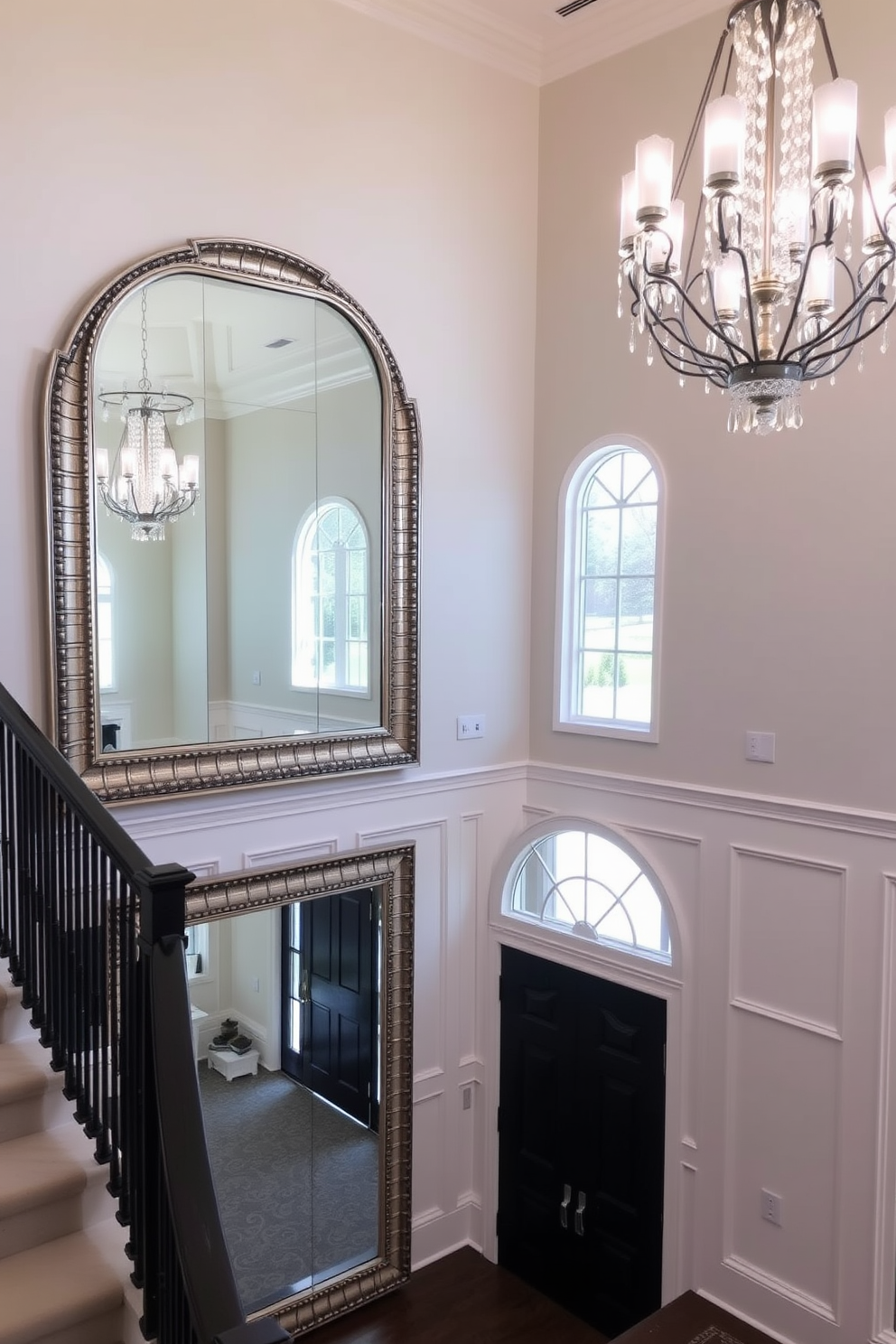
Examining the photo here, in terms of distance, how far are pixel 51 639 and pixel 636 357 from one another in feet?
9.66

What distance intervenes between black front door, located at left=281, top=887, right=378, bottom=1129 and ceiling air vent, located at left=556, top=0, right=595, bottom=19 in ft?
14.1

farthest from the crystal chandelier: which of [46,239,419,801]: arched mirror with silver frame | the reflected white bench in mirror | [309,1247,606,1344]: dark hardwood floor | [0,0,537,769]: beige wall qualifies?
[309,1247,606,1344]: dark hardwood floor

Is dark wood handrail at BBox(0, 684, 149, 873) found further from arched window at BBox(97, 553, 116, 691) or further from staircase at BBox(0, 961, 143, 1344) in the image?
arched window at BBox(97, 553, 116, 691)

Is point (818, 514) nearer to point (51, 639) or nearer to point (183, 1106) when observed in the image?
point (51, 639)

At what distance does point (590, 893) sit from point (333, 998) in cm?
137

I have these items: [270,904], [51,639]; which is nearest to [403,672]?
[270,904]

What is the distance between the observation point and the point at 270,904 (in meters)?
4.44

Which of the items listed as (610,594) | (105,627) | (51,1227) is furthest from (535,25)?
(51,1227)

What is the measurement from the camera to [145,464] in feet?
12.9

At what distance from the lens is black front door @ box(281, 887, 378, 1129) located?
15.3ft

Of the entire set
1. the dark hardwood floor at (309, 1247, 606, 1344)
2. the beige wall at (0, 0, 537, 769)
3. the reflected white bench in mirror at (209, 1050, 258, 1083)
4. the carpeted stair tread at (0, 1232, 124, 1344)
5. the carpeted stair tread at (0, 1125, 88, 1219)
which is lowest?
the dark hardwood floor at (309, 1247, 606, 1344)

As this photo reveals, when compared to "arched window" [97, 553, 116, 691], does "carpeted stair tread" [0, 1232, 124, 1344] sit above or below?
below

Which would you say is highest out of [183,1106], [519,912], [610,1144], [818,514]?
[818,514]

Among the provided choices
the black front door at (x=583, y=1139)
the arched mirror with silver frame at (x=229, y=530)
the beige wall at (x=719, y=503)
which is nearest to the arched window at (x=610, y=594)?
the beige wall at (x=719, y=503)
